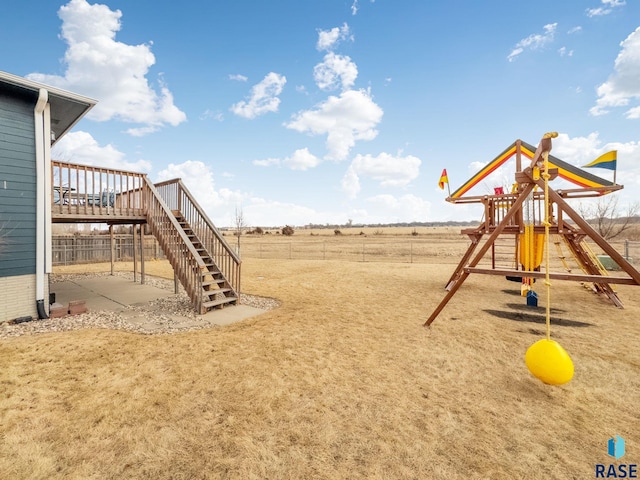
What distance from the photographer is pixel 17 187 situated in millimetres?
5914

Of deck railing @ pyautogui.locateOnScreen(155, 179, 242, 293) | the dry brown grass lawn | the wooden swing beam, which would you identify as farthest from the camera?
deck railing @ pyautogui.locateOnScreen(155, 179, 242, 293)

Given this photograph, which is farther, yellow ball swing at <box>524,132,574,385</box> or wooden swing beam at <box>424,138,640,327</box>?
wooden swing beam at <box>424,138,640,327</box>

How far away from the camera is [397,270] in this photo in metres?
14.3

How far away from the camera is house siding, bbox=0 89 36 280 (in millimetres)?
5746

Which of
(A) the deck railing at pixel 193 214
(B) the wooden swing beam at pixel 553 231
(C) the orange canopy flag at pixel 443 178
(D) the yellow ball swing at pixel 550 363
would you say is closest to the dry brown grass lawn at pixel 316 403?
(D) the yellow ball swing at pixel 550 363

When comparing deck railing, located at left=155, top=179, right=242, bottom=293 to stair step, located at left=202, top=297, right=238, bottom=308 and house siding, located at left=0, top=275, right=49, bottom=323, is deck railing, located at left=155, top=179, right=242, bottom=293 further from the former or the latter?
house siding, located at left=0, top=275, right=49, bottom=323

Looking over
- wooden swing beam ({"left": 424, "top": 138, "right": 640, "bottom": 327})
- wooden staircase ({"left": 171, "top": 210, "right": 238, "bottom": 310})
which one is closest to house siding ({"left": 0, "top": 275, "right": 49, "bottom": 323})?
wooden staircase ({"left": 171, "top": 210, "right": 238, "bottom": 310})

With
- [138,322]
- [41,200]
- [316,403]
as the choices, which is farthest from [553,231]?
[41,200]

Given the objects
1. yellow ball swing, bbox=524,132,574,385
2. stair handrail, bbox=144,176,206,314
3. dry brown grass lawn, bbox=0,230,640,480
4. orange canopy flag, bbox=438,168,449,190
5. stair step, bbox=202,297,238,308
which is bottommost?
dry brown grass lawn, bbox=0,230,640,480

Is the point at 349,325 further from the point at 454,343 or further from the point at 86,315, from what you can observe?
the point at 86,315

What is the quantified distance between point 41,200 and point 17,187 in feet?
1.43

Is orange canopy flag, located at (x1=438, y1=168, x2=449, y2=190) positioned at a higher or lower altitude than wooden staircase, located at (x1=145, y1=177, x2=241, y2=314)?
higher

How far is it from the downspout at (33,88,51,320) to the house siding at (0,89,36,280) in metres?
0.08

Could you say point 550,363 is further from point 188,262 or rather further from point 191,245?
point 188,262
